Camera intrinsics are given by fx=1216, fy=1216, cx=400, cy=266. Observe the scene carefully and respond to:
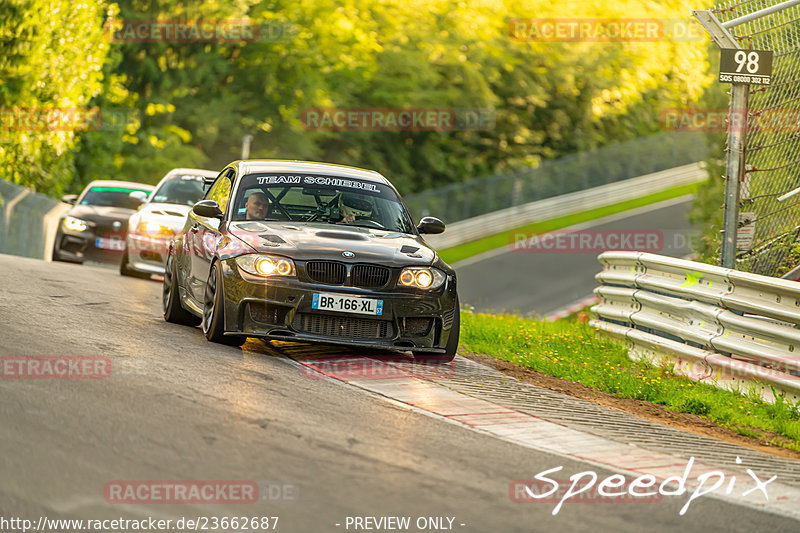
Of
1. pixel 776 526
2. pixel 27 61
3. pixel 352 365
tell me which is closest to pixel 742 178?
pixel 352 365

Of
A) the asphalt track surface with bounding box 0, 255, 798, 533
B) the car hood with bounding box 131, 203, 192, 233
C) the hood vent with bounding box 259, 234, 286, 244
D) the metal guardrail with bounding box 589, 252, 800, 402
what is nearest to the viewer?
the asphalt track surface with bounding box 0, 255, 798, 533

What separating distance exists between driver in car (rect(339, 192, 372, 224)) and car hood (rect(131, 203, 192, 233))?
674 cm

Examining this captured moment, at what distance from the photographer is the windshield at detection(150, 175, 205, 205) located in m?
18.1

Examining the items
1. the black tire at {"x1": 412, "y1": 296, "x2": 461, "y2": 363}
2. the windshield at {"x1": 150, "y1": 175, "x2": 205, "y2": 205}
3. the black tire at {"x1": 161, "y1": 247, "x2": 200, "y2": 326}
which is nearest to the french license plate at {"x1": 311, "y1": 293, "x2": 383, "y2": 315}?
the black tire at {"x1": 412, "y1": 296, "x2": 461, "y2": 363}

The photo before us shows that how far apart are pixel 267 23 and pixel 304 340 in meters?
38.0

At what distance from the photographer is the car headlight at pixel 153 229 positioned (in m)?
17.6

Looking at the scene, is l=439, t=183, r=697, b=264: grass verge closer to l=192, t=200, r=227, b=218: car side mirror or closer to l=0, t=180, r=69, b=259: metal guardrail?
l=0, t=180, r=69, b=259: metal guardrail

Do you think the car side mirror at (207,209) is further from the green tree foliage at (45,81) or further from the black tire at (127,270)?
the green tree foliage at (45,81)


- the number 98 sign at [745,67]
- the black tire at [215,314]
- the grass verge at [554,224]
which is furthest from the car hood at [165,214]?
the grass verge at [554,224]

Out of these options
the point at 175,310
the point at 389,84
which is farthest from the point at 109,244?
the point at 389,84

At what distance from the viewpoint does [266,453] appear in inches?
249

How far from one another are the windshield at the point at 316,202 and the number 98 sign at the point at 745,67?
3277 millimetres

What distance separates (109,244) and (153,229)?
3.27m

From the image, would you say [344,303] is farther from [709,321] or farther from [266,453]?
[266,453]
